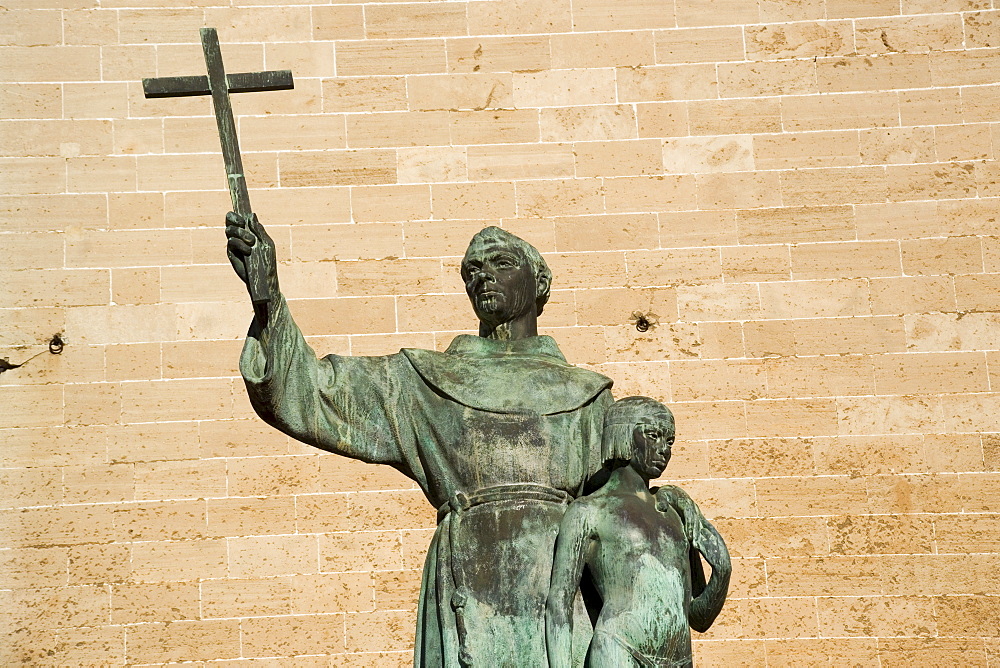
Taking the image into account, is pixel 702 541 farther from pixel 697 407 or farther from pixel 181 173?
pixel 181 173

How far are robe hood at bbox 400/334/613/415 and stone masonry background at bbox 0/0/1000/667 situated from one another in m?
3.98

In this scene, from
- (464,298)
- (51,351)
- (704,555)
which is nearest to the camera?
(704,555)

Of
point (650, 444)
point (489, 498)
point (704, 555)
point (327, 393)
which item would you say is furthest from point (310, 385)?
point (704, 555)

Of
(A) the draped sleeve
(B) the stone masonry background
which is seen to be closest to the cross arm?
(A) the draped sleeve

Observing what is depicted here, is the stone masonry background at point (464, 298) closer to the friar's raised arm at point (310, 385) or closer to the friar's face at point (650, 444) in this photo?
the friar's raised arm at point (310, 385)

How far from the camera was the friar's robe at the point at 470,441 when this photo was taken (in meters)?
5.84

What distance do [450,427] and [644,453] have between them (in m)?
0.58

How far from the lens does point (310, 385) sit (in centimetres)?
616

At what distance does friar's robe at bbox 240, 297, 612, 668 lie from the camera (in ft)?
19.2

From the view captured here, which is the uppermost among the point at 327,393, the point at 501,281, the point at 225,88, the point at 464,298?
the point at 225,88

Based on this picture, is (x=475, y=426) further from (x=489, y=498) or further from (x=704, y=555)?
(x=704, y=555)

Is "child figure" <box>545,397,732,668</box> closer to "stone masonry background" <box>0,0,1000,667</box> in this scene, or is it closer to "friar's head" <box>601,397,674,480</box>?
"friar's head" <box>601,397,674,480</box>

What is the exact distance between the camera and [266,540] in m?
10.3

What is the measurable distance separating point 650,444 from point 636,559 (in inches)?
13.5
